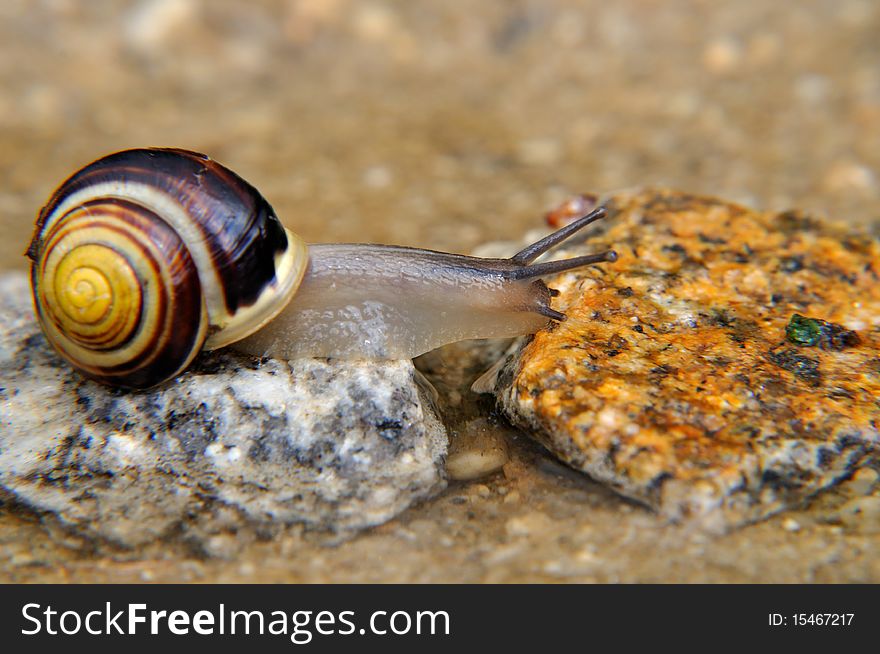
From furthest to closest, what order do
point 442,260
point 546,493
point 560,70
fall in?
point 560,70 → point 442,260 → point 546,493

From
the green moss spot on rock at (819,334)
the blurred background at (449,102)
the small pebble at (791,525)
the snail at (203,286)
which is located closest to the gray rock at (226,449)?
the snail at (203,286)

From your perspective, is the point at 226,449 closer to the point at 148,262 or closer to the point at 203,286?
the point at 203,286

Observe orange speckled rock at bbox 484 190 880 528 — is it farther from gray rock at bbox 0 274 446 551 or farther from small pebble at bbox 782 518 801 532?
gray rock at bbox 0 274 446 551

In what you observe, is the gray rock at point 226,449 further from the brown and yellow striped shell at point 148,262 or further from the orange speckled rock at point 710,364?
the orange speckled rock at point 710,364

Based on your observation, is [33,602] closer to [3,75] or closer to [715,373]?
[715,373]

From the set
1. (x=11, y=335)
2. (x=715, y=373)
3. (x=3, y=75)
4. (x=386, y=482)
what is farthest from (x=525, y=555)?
(x=3, y=75)

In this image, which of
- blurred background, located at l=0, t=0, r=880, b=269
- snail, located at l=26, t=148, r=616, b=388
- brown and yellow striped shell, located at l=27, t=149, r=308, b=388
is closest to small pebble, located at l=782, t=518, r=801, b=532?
snail, located at l=26, t=148, r=616, b=388

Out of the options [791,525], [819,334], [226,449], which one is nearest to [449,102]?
[819,334]
